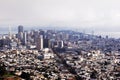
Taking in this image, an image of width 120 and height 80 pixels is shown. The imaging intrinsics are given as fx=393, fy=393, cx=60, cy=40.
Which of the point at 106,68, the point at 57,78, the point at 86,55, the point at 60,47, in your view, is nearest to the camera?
the point at 57,78

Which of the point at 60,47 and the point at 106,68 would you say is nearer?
the point at 106,68

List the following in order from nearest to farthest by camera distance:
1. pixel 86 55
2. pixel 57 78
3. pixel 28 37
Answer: pixel 57 78 < pixel 86 55 < pixel 28 37

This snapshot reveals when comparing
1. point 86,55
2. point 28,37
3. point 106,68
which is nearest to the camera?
point 106,68

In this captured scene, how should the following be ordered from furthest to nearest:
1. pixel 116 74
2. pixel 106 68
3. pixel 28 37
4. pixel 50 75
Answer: pixel 28 37 < pixel 106 68 < pixel 116 74 < pixel 50 75

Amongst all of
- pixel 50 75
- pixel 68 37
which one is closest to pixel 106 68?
pixel 50 75

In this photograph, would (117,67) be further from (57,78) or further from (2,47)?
(2,47)

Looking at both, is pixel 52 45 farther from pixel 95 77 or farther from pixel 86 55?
pixel 95 77

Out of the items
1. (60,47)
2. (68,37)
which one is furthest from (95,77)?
(68,37)

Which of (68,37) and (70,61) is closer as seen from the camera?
(70,61)
